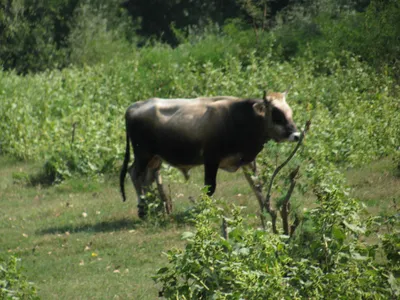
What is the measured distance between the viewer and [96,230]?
38.6 ft

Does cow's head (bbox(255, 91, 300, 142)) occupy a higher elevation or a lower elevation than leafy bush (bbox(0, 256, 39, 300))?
lower

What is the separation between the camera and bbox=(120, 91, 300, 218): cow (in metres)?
11.5

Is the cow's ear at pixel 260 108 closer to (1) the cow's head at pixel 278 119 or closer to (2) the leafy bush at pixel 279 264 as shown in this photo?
(1) the cow's head at pixel 278 119

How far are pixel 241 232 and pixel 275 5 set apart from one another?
31470 mm

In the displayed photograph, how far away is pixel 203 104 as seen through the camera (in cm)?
1193

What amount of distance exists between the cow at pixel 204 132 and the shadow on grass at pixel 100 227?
253mm

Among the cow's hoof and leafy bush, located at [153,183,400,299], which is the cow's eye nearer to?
the cow's hoof

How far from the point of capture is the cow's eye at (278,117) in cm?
1133

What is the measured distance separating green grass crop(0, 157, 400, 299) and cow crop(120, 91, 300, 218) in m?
0.43

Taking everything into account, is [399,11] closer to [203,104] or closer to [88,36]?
[203,104]

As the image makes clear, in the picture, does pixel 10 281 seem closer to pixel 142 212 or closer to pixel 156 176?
pixel 142 212

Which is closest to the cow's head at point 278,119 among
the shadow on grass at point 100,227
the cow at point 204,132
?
the cow at point 204,132

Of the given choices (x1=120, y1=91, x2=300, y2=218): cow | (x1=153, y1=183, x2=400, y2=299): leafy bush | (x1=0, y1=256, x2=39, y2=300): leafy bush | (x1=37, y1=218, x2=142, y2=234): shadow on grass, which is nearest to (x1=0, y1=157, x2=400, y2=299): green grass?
(x1=37, y1=218, x2=142, y2=234): shadow on grass

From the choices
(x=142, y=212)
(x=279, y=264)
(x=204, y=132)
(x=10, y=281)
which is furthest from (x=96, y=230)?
(x=279, y=264)
